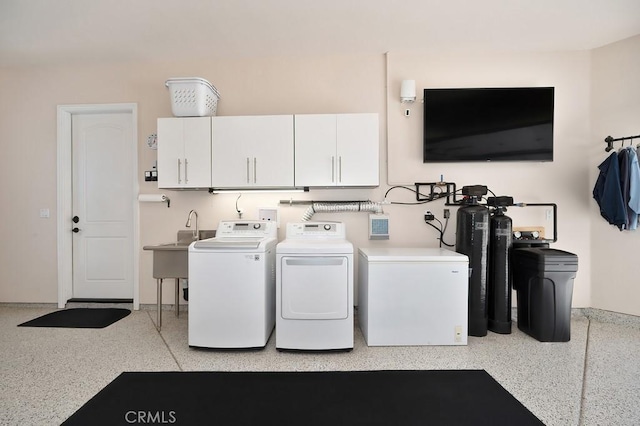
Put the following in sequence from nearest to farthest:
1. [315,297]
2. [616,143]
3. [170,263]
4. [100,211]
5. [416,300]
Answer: [315,297] → [416,300] → [170,263] → [616,143] → [100,211]

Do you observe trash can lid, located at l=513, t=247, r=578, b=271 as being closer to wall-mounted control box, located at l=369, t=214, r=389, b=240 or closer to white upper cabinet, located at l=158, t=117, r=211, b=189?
wall-mounted control box, located at l=369, t=214, r=389, b=240

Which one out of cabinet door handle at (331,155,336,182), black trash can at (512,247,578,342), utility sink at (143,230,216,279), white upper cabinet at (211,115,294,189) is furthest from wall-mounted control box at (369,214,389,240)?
utility sink at (143,230,216,279)

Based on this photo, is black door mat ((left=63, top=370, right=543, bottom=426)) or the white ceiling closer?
black door mat ((left=63, top=370, right=543, bottom=426))

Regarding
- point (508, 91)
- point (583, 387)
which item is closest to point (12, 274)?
point (583, 387)

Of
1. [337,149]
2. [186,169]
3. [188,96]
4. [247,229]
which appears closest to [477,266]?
[337,149]

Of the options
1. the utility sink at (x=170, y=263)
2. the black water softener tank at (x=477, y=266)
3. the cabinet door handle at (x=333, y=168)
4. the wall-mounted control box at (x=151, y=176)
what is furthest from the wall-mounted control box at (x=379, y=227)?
the wall-mounted control box at (x=151, y=176)

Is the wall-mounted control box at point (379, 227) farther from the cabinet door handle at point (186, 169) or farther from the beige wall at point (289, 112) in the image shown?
the cabinet door handle at point (186, 169)

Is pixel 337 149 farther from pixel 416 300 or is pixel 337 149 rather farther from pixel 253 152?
pixel 416 300

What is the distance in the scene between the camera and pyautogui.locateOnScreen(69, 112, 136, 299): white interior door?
3.57m

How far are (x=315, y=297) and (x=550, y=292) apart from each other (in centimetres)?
207

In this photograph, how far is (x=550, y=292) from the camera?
2547mm

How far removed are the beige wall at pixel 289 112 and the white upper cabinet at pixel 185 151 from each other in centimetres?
43

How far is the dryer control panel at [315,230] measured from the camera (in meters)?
2.97

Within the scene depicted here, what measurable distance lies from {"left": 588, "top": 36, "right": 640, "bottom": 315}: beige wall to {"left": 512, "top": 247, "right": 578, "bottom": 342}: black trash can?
3.24 ft
